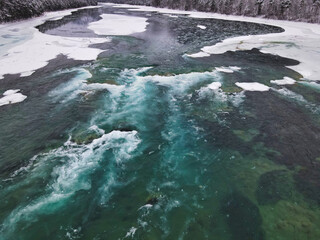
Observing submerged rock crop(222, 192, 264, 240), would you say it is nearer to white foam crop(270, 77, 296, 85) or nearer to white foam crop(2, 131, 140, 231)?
white foam crop(2, 131, 140, 231)

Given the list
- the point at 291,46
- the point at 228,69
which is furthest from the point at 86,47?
the point at 291,46

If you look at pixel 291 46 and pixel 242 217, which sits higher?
pixel 291 46

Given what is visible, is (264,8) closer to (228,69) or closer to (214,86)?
(228,69)

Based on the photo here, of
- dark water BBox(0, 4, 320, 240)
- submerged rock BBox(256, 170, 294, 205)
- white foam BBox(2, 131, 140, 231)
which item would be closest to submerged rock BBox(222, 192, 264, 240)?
dark water BBox(0, 4, 320, 240)

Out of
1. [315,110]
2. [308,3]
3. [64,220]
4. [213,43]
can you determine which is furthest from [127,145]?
[308,3]

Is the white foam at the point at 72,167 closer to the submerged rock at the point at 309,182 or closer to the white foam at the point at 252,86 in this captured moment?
the submerged rock at the point at 309,182

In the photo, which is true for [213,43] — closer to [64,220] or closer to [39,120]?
[39,120]
